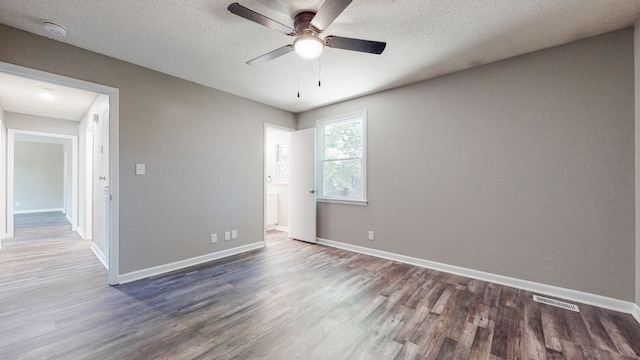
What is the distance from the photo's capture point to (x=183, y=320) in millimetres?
2123

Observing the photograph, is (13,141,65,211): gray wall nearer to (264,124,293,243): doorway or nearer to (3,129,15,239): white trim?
(3,129,15,239): white trim

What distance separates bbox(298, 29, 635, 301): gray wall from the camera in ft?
7.58

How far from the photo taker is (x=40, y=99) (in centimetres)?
412

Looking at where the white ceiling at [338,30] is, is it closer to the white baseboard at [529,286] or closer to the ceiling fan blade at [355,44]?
the ceiling fan blade at [355,44]

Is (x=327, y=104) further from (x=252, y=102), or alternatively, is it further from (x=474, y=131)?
(x=474, y=131)

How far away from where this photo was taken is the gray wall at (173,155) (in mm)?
2688

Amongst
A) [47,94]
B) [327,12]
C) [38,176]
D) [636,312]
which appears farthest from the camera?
[38,176]

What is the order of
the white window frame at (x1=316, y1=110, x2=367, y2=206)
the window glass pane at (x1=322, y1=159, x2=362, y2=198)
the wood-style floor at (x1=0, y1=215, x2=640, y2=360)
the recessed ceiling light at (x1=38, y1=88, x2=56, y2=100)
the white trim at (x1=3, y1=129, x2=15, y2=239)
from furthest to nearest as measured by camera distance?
the white trim at (x1=3, y1=129, x2=15, y2=239), the window glass pane at (x1=322, y1=159, x2=362, y2=198), the white window frame at (x1=316, y1=110, x2=367, y2=206), the recessed ceiling light at (x1=38, y1=88, x2=56, y2=100), the wood-style floor at (x1=0, y1=215, x2=640, y2=360)

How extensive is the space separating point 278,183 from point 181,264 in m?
2.99

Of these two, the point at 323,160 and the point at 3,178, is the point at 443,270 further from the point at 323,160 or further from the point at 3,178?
the point at 3,178

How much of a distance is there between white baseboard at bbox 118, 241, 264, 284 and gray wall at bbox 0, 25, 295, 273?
0.07 metres

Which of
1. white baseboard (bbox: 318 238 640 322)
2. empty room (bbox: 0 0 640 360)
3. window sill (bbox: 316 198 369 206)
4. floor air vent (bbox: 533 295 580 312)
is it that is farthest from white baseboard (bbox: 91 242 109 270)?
floor air vent (bbox: 533 295 580 312)

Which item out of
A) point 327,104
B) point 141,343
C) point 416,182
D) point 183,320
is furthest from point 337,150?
point 141,343

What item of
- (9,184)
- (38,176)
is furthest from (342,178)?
(38,176)
